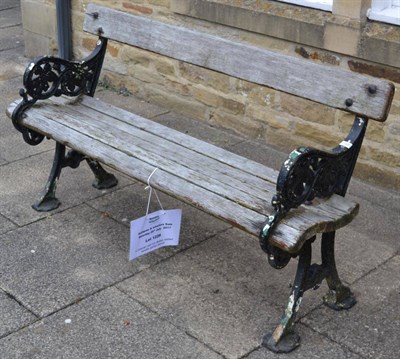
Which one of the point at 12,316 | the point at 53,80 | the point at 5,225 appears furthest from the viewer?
the point at 53,80

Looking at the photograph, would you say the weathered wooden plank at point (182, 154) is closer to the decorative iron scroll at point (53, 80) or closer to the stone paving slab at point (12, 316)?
the decorative iron scroll at point (53, 80)

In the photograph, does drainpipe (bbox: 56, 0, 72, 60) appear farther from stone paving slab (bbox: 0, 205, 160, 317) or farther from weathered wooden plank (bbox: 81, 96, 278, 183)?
stone paving slab (bbox: 0, 205, 160, 317)

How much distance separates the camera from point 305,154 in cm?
337

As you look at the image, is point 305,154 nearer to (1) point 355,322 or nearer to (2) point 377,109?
(2) point 377,109

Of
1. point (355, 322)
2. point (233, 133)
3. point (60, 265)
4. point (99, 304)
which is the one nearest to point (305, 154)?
point (355, 322)

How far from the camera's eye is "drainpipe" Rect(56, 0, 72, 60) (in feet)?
22.1

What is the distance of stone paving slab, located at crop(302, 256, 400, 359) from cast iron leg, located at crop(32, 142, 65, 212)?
1.74 meters

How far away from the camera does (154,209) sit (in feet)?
15.8

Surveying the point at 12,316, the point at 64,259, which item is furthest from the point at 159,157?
the point at 12,316

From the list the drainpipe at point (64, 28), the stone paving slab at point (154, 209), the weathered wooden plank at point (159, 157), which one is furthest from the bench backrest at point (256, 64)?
the drainpipe at point (64, 28)

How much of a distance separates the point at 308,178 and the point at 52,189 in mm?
1846

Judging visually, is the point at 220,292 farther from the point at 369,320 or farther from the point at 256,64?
the point at 256,64

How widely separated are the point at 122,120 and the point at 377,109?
154 centimetres

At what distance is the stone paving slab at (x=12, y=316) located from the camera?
3705 mm
